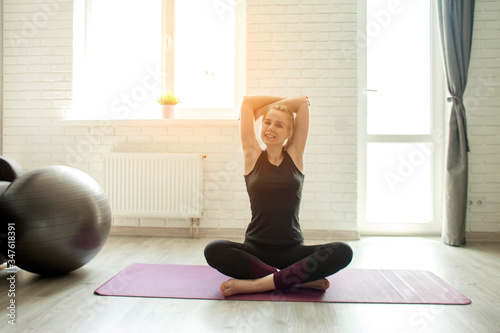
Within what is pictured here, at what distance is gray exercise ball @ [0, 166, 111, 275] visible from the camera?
6.57ft

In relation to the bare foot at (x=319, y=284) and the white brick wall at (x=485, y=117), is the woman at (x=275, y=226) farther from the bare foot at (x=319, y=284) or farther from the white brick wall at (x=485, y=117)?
the white brick wall at (x=485, y=117)

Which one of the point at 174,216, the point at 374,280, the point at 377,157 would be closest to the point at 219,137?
the point at 174,216

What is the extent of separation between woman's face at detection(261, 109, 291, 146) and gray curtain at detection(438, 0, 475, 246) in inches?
72.7

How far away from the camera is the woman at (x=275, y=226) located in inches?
74.0

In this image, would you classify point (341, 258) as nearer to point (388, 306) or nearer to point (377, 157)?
point (388, 306)

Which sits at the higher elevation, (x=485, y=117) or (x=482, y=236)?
(x=485, y=117)

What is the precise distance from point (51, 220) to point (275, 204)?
3.65ft

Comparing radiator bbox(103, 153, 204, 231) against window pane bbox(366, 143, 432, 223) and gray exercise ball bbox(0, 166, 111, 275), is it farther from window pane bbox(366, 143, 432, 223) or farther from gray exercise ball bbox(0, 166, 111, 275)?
window pane bbox(366, 143, 432, 223)

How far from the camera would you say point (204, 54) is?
11.7 feet

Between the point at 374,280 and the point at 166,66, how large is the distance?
2442 mm

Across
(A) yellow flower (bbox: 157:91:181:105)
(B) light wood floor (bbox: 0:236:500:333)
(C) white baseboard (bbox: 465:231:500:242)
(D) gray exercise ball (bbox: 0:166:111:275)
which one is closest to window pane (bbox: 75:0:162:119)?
(A) yellow flower (bbox: 157:91:181:105)

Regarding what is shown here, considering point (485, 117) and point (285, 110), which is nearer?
point (285, 110)

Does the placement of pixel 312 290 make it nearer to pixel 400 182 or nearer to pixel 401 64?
pixel 400 182

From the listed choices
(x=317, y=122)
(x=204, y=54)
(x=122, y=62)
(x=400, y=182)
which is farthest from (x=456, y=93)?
(x=122, y=62)
